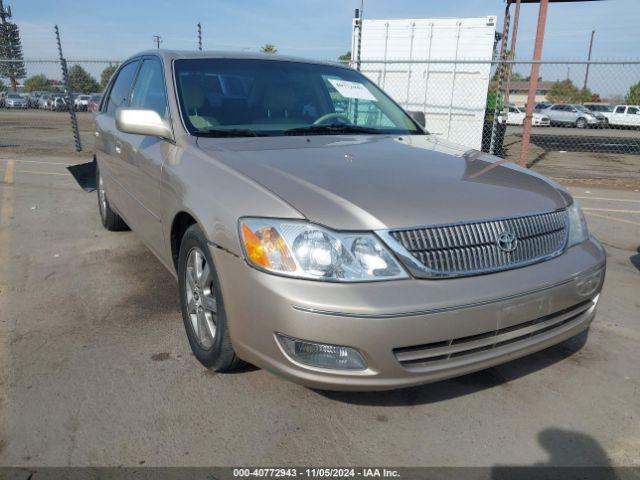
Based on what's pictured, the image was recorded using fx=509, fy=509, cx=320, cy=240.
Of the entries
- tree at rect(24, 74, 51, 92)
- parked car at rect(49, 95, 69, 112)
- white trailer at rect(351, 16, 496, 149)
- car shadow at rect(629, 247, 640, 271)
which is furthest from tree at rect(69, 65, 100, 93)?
car shadow at rect(629, 247, 640, 271)

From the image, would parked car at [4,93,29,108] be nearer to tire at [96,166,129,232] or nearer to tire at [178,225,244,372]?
tire at [96,166,129,232]

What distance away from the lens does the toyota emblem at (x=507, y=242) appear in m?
2.18

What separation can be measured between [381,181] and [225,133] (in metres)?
1.09

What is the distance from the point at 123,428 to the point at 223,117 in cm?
181

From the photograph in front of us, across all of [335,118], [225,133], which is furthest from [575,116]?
[225,133]

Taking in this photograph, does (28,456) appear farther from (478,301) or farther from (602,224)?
(602,224)

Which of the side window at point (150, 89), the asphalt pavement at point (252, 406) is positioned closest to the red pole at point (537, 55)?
the asphalt pavement at point (252, 406)

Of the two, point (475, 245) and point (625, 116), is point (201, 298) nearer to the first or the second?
point (475, 245)

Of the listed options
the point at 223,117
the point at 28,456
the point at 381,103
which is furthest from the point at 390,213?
the point at 381,103

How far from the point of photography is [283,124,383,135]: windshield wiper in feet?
10.3

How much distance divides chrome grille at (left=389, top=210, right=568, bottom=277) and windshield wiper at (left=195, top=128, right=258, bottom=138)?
4.40ft

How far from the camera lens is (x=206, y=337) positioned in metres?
2.64

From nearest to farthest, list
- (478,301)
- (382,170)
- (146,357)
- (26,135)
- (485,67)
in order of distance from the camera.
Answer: (478,301), (382,170), (146,357), (485,67), (26,135)

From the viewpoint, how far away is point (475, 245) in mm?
2131
